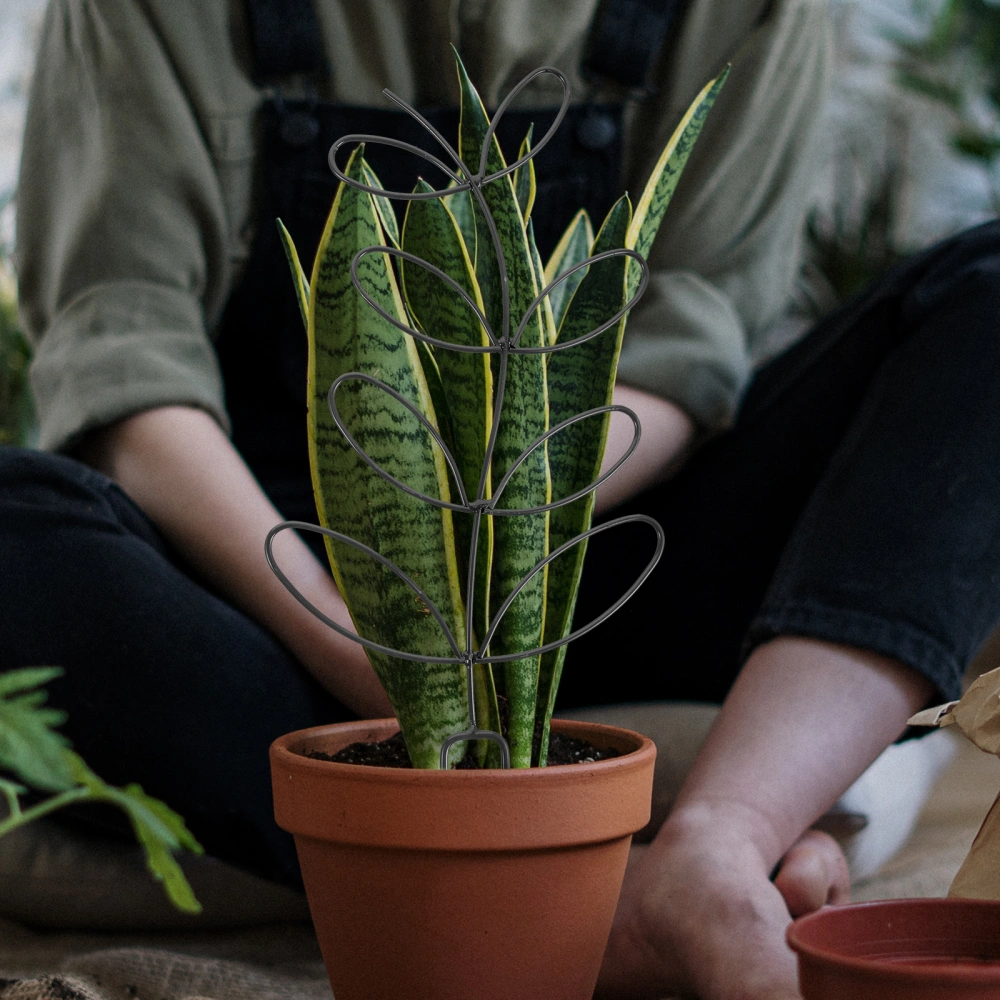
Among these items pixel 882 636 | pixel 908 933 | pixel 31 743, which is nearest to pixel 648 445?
pixel 882 636

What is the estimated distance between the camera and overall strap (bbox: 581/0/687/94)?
891mm

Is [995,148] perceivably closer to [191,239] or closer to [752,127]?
[752,127]

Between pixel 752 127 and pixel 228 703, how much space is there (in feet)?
2.25

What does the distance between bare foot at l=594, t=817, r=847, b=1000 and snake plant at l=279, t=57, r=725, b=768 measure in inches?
5.1

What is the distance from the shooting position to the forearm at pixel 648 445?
80 cm

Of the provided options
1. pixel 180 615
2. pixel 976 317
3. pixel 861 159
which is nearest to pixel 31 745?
pixel 180 615

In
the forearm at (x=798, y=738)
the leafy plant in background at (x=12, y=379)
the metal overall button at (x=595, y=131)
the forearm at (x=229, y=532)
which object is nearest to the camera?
the forearm at (x=798, y=738)

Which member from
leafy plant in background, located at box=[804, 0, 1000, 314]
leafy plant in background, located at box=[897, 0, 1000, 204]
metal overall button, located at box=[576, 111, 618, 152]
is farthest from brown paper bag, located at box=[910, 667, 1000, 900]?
leafy plant in background, located at box=[897, 0, 1000, 204]

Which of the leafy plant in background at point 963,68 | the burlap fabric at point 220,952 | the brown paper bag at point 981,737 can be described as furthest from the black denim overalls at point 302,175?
the leafy plant in background at point 963,68

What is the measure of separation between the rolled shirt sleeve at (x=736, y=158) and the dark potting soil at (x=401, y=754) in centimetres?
49

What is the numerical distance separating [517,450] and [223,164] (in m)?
0.56

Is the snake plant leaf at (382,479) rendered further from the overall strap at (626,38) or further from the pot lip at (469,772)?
the overall strap at (626,38)

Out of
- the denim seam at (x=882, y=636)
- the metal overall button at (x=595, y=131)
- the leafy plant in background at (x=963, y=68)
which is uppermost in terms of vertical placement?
the leafy plant in background at (x=963, y=68)

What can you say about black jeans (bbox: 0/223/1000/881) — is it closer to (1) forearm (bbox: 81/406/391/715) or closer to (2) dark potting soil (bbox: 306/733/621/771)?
(1) forearm (bbox: 81/406/391/715)
